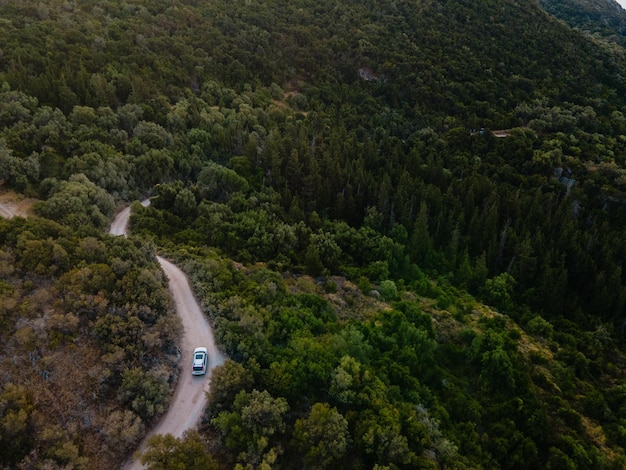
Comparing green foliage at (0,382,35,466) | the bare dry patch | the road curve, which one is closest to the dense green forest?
green foliage at (0,382,35,466)

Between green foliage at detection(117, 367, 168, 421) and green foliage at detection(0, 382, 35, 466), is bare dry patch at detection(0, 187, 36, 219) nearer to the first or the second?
green foliage at detection(0, 382, 35, 466)

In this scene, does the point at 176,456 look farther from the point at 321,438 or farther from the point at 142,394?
the point at 321,438

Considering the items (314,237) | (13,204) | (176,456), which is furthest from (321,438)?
(13,204)

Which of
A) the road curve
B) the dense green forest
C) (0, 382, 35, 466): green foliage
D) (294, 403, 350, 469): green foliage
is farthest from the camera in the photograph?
the road curve

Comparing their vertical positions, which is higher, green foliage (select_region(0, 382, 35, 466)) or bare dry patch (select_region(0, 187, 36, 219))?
green foliage (select_region(0, 382, 35, 466))

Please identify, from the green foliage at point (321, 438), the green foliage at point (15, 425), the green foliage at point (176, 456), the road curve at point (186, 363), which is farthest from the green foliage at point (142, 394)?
the green foliage at point (321, 438)

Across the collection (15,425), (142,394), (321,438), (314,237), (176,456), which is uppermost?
(15,425)

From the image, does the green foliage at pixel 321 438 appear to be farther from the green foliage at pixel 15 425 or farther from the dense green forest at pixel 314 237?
the green foliage at pixel 15 425
